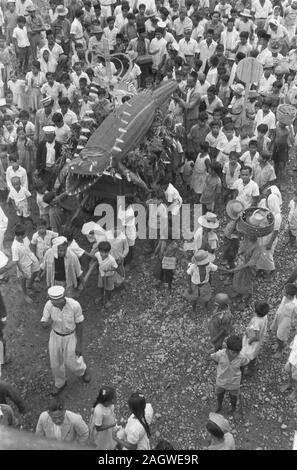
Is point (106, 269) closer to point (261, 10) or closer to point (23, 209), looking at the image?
point (23, 209)

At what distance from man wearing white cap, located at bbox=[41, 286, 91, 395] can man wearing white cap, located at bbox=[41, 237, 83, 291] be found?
2.85 ft

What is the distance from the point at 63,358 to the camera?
7316mm

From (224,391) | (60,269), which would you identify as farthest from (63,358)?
(224,391)

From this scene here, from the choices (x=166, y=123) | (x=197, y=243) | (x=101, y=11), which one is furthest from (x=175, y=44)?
(x=197, y=243)

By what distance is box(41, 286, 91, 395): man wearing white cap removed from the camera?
7.04 metres

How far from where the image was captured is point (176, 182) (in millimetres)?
10844

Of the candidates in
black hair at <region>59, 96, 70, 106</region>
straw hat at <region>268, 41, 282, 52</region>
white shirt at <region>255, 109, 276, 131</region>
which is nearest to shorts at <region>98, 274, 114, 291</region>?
black hair at <region>59, 96, 70, 106</region>

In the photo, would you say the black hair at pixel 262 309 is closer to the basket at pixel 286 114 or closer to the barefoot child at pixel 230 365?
the barefoot child at pixel 230 365

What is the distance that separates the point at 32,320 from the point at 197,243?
8.22ft

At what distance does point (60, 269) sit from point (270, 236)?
2924mm

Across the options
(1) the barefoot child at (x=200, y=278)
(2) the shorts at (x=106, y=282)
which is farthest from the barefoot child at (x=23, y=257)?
(1) the barefoot child at (x=200, y=278)

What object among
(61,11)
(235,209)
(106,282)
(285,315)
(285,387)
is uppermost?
(61,11)

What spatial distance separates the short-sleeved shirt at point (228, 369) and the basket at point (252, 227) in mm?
1867

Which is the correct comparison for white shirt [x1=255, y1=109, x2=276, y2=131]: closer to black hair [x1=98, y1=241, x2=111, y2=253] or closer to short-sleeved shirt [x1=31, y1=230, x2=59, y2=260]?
black hair [x1=98, y1=241, x2=111, y2=253]
